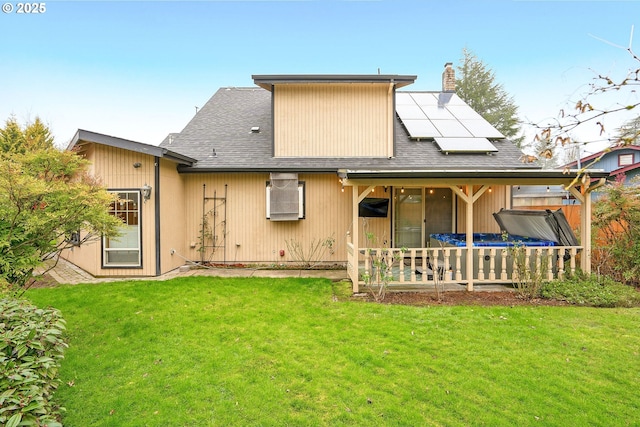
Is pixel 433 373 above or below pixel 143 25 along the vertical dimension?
below

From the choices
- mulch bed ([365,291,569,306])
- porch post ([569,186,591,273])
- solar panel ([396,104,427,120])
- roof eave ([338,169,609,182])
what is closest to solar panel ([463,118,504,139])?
solar panel ([396,104,427,120])

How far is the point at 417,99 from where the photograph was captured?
11.6 metres

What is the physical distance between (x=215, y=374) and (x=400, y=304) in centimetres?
328

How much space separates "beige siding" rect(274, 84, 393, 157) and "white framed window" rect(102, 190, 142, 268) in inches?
155

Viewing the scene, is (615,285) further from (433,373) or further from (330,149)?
(330,149)

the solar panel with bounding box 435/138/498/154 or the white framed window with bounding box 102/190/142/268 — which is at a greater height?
the solar panel with bounding box 435/138/498/154

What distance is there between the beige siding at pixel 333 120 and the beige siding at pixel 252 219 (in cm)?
109

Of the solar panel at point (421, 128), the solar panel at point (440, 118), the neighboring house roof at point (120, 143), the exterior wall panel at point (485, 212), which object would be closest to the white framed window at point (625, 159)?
the solar panel at point (440, 118)

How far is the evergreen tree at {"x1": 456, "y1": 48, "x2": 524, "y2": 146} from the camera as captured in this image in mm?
22125

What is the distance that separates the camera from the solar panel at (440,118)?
9.35 metres

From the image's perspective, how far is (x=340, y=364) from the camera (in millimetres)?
3311

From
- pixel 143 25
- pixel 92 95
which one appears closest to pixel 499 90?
pixel 143 25

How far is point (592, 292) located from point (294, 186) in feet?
21.9

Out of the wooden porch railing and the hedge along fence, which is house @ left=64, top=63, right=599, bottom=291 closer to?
the wooden porch railing
